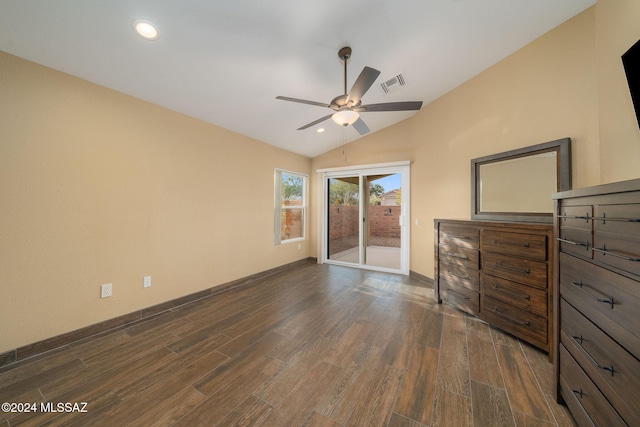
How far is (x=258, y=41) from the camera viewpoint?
194 centimetres

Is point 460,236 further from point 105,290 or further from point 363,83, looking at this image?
point 105,290

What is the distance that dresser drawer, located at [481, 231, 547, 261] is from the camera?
198 centimetres

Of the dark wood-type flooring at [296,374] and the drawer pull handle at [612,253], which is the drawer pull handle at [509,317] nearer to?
the dark wood-type flooring at [296,374]

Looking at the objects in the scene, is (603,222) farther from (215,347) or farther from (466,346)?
(215,347)

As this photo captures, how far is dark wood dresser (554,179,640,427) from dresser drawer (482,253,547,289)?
73 cm

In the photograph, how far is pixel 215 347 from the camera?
2033mm

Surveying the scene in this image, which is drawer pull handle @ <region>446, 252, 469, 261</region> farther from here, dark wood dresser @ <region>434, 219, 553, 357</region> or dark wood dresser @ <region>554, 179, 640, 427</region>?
dark wood dresser @ <region>554, 179, 640, 427</region>

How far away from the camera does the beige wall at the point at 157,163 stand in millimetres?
1785

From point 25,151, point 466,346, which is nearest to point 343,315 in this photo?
point 466,346

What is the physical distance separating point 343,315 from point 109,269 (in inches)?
103

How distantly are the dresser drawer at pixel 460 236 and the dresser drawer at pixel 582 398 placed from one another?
1.31 metres

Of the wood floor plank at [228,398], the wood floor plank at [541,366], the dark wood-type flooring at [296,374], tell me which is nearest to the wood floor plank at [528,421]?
the dark wood-type flooring at [296,374]

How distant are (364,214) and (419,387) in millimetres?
3466

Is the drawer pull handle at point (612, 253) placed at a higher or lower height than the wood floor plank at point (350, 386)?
higher
